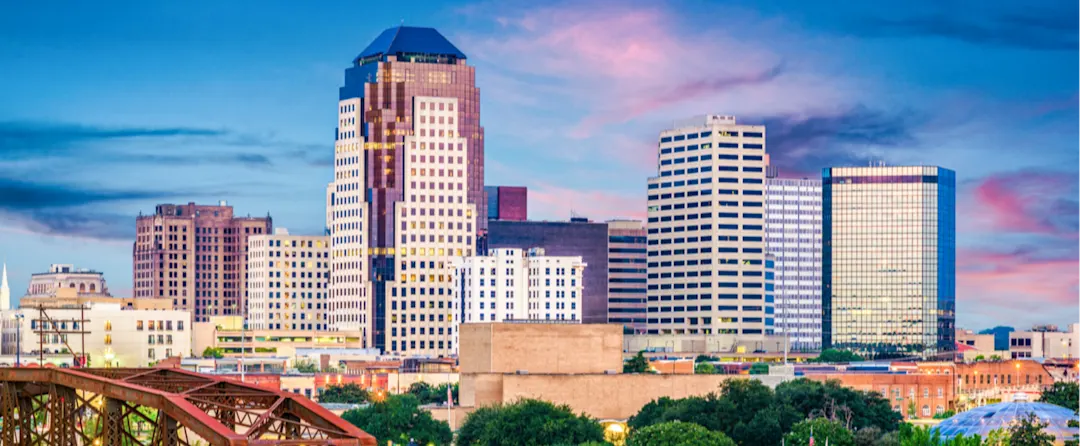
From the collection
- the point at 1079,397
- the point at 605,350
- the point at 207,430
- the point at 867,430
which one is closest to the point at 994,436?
the point at 867,430

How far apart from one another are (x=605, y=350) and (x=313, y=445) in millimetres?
141650

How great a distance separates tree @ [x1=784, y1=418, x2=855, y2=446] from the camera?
5620 inches

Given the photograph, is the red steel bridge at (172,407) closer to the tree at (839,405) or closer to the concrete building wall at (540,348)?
the tree at (839,405)

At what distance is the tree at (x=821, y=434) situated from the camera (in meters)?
143

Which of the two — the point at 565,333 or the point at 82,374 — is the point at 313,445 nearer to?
the point at 82,374

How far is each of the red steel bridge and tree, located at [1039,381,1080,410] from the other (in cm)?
12044

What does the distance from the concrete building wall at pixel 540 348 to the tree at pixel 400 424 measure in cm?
1720

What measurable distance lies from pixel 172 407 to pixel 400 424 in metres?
115

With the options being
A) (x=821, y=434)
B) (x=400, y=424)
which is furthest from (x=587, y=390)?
(x=821, y=434)

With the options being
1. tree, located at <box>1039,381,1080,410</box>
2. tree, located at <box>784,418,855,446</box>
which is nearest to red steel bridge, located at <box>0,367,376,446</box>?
tree, located at <box>784,418,855,446</box>

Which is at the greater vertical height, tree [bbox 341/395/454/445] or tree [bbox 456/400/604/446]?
tree [bbox 456/400/604/446]

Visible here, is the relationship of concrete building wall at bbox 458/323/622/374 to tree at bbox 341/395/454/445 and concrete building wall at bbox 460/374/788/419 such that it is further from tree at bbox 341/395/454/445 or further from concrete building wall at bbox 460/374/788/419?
tree at bbox 341/395/454/445

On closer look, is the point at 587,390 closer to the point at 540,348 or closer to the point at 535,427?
the point at 540,348

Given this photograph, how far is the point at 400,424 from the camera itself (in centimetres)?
17012
